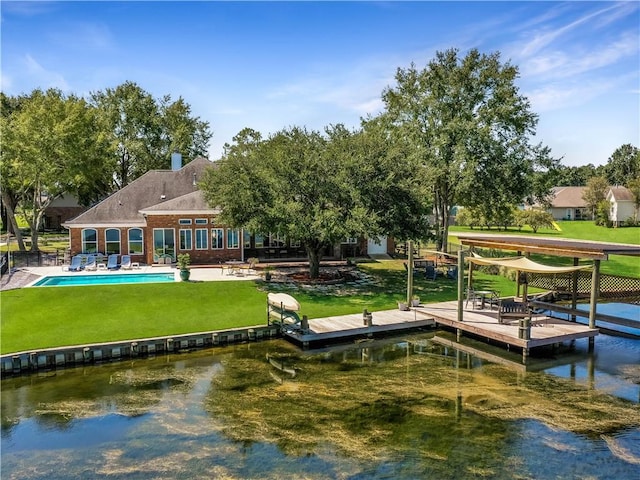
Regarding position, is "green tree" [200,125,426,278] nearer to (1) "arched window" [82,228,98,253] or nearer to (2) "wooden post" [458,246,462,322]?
(2) "wooden post" [458,246,462,322]

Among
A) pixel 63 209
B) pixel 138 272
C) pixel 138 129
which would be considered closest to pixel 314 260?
pixel 138 272

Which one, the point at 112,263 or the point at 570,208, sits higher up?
the point at 570,208

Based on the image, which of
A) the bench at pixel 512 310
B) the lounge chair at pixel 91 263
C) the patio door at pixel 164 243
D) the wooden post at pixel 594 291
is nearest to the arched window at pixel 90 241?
the lounge chair at pixel 91 263

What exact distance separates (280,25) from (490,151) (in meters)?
18.9

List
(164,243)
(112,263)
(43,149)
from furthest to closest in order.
Result: 1. (43,149)
2. (164,243)
3. (112,263)

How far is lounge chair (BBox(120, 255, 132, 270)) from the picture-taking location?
24.9 m

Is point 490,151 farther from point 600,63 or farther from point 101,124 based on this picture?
point 101,124

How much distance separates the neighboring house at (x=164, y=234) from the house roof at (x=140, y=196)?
0.16 ft

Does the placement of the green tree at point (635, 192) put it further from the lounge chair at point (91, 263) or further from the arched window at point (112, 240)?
the lounge chair at point (91, 263)

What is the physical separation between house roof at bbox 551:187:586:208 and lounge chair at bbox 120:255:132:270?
2388 inches

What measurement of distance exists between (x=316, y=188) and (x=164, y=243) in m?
9.86

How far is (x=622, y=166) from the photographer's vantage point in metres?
86.9

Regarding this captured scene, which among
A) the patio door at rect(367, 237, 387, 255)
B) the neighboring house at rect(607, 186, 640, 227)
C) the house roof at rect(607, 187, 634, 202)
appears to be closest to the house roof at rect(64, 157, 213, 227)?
the patio door at rect(367, 237, 387, 255)

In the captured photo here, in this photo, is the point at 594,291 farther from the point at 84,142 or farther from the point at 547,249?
the point at 84,142
